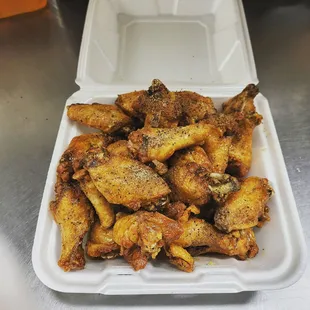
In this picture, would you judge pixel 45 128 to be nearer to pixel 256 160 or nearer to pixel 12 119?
pixel 12 119

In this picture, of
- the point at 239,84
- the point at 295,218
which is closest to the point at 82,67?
the point at 239,84

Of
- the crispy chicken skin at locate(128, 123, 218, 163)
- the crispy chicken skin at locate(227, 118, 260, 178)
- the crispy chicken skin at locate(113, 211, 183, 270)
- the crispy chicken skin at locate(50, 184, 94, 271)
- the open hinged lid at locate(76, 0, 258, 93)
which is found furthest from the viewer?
the open hinged lid at locate(76, 0, 258, 93)

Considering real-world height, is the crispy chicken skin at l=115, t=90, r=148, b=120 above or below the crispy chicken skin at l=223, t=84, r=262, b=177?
above

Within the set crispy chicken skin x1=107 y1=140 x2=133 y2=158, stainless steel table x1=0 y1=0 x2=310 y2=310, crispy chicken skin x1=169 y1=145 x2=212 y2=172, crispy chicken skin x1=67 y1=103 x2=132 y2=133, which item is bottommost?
stainless steel table x1=0 y1=0 x2=310 y2=310

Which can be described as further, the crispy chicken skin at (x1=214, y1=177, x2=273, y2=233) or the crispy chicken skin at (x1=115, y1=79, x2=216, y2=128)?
the crispy chicken skin at (x1=115, y1=79, x2=216, y2=128)

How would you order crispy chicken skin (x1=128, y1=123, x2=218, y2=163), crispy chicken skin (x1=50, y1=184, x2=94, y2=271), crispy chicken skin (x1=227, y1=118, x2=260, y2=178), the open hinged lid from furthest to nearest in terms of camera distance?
1. the open hinged lid
2. crispy chicken skin (x1=227, y1=118, x2=260, y2=178)
3. crispy chicken skin (x1=128, y1=123, x2=218, y2=163)
4. crispy chicken skin (x1=50, y1=184, x2=94, y2=271)

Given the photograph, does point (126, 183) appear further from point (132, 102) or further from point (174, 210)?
point (132, 102)

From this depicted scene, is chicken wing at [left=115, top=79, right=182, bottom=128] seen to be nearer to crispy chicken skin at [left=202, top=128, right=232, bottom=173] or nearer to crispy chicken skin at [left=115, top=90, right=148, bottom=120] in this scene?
crispy chicken skin at [left=115, top=90, right=148, bottom=120]

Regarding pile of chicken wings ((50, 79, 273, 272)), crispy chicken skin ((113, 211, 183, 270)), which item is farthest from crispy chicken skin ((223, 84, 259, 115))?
crispy chicken skin ((113, 211, 183, 270))
